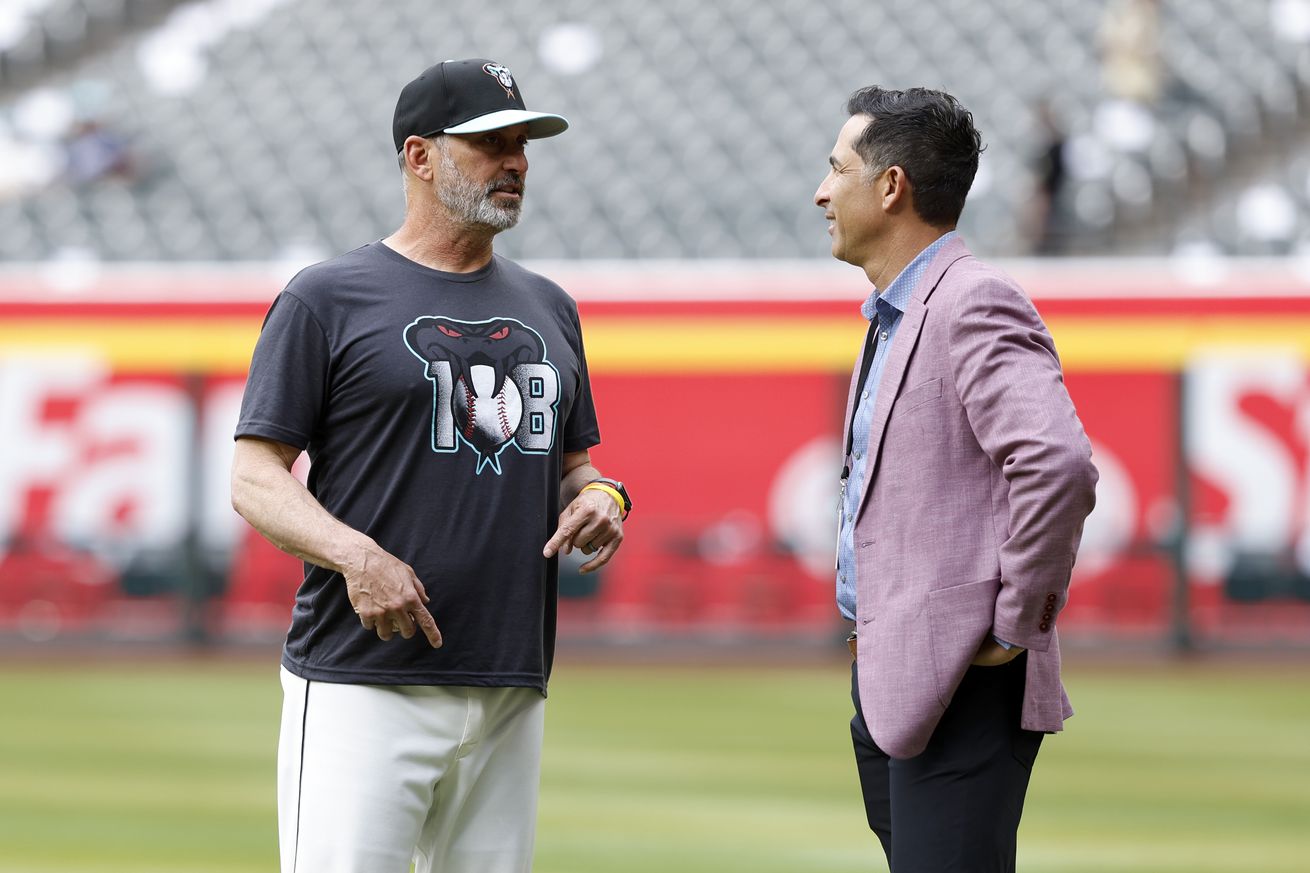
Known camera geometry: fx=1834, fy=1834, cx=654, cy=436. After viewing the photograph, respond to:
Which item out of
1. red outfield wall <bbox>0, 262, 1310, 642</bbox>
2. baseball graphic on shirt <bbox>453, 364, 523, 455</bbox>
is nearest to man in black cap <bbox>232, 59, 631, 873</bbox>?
baseball graphic on shirt <bbox>453, 364, 523, 455</bbox>

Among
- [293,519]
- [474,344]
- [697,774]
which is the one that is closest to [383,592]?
[293,519]

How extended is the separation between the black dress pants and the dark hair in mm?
836

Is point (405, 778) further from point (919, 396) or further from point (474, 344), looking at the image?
point (919, 396)

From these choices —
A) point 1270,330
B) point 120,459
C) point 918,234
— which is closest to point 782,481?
point 1270,330

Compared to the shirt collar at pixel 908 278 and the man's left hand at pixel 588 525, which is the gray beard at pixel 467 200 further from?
the shirt collar at pixel 908 278

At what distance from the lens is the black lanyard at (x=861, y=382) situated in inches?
131

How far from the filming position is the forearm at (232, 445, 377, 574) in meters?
3.11

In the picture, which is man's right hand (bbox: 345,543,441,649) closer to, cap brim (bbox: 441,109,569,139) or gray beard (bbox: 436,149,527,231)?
gray beard (bbox: 436,149,527,231)

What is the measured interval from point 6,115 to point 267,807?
1351 cm

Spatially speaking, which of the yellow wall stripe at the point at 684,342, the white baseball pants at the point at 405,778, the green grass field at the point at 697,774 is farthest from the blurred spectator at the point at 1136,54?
the white baseball pants at the point at 405,778

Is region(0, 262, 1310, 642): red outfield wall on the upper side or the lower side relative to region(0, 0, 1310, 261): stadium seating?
lower

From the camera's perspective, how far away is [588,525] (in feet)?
10.9

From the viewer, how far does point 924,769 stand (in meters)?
3.12

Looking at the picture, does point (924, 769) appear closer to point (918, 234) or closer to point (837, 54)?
point (918, 234)
